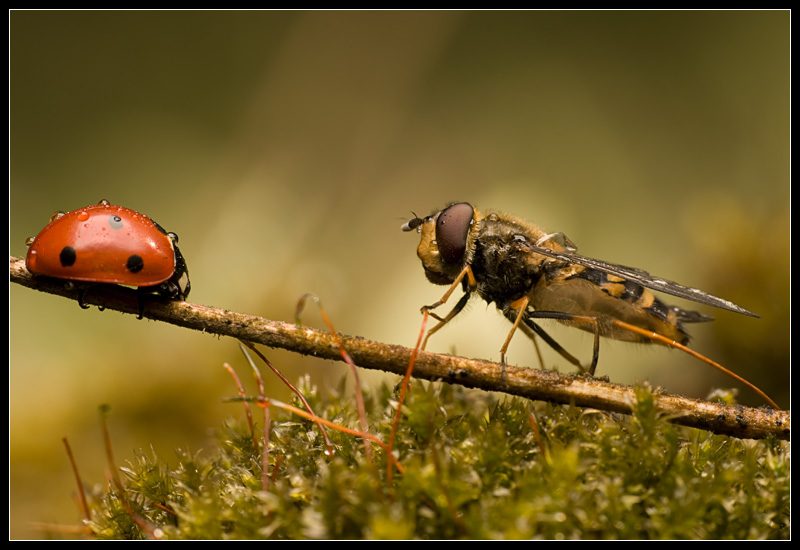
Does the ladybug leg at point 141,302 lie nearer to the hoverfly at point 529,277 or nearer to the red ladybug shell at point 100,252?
the red ladybug shell at point 100,252

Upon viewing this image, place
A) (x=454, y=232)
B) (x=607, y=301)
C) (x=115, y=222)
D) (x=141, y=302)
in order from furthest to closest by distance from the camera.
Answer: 1. (x=607, y=301)
2. (x=454, y=232)
3. (x=115, y=222)
4. (x=141, y=302)

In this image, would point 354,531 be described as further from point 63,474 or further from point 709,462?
point 63,474

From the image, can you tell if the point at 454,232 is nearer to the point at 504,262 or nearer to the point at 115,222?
the point at 504,262

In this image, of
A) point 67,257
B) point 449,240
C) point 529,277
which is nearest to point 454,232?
point 449,240

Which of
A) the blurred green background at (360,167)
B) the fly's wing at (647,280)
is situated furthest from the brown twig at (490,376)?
the blurred green background at (360,167)

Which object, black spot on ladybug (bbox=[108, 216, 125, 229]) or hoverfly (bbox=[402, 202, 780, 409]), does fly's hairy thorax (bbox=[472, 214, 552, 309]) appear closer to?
hoverfly (bbox=[402, 202, 780, 409])
